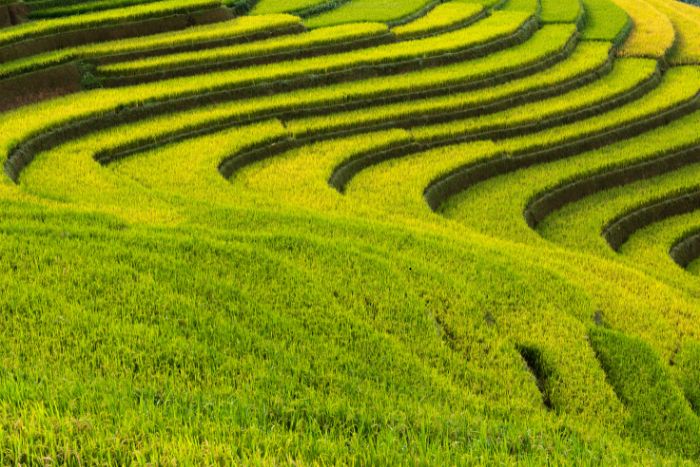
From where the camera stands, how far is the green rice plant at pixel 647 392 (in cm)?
492

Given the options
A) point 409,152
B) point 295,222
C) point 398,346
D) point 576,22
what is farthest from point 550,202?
point 576,22

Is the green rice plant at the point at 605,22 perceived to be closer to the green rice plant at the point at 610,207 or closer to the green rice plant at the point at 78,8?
the green rice plant at the point at 610,207

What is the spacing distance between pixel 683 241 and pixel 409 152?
3790mm

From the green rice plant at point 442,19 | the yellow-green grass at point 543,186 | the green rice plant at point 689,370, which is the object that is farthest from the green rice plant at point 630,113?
the green rice plant at point 689,370

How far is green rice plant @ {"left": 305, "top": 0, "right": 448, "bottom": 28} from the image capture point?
703 inches

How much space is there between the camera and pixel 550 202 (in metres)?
10.5

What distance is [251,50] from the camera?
→ 13.9 metres

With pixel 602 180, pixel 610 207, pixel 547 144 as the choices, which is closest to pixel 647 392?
pixel 610 207

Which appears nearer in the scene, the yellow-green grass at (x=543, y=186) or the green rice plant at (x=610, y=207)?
the yellow-green grass at (x=543, y=186)

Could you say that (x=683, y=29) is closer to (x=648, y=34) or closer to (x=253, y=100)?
(x=648, y=34)

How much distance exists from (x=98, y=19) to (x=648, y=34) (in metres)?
12.6

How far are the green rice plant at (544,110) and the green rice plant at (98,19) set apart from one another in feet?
20.8

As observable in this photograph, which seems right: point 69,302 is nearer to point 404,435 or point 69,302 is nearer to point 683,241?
point 404,435

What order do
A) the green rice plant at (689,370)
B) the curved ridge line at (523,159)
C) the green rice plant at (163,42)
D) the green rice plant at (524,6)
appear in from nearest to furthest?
the green rice plant at (689,370) → the curved ridge line at (523,159) → the green rice plant at (163,42) → the green rice plant at (524,6)
